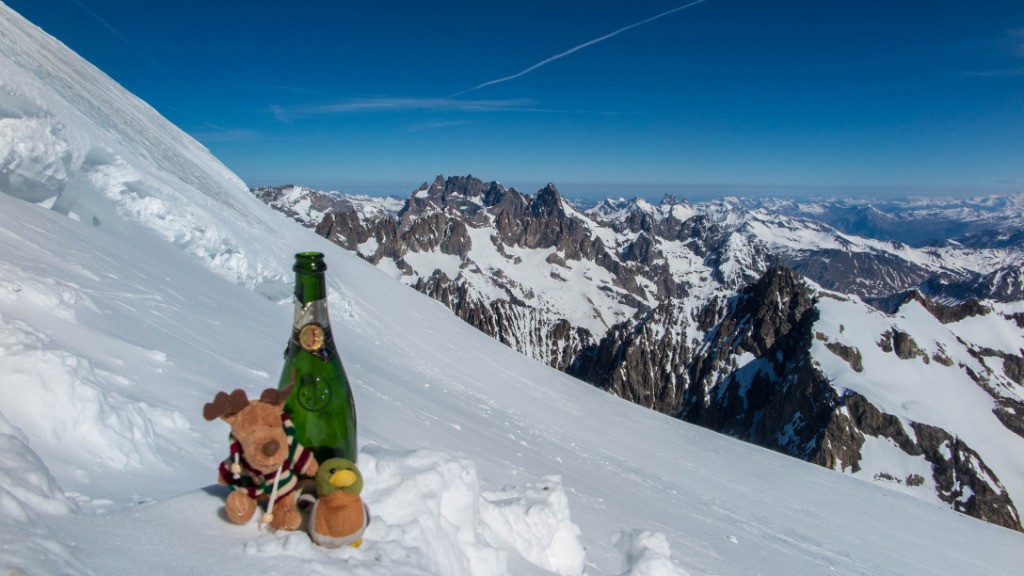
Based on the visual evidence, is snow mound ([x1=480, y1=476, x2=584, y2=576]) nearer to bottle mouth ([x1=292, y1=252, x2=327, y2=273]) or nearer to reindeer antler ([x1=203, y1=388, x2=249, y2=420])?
reindeer antler ([x1=203, y1=388, x2=249, y2=420])

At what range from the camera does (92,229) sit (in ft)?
28.2

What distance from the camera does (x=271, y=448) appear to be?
215 cm

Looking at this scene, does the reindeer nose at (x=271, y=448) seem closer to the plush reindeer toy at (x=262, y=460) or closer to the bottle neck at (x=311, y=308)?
the plush reindeer toy at (x=262, y=460)

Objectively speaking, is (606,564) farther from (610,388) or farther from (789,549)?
(610,388)

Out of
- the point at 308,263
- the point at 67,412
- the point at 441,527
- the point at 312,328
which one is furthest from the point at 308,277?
the point at 67,412

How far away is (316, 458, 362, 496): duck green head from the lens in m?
2.14

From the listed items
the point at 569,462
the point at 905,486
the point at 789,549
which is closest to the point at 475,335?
the point at 569,462

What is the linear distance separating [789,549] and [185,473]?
10.8 metres

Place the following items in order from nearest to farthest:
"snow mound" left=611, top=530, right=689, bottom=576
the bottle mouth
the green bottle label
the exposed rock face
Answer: the bottle mouth < the green bottle label < "snow mound" left=611, top=530, right=689, bottom=576 < the exposed rock face

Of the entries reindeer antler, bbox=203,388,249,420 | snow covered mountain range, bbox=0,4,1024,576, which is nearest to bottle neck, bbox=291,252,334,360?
reindeer antler, bbox=203,388,249,420

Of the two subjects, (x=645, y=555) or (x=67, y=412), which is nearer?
(x=67, y=412)

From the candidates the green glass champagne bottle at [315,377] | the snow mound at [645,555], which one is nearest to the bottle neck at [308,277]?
the green glass champagne bottle at [315,377]

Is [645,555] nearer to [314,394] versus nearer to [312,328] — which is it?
[314,394]

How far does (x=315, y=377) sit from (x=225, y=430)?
2400 millimetres
